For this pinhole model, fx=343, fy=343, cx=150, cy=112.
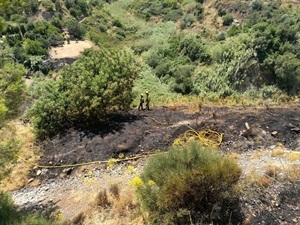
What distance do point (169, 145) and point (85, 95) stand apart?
8.11ft

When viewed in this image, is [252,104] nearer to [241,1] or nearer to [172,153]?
[172,153]

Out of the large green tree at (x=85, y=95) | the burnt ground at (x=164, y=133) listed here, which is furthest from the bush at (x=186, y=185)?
the large green tree at (x=85, y=95)

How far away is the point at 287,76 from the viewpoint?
1636 centimetres

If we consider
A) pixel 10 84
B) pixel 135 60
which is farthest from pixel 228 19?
pixel 10 84

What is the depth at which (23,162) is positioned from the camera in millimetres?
8281

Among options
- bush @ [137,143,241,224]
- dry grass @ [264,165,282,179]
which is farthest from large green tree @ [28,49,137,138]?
dry grass @ [264,165,282,179]

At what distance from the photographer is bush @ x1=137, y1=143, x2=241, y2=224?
5359mm

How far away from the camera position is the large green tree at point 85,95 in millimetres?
8719

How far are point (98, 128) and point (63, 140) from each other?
0.94 metres

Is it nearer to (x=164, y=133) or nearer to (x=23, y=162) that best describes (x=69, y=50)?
(x=23, y=162)

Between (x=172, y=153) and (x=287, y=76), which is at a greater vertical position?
(x=172, y=153)

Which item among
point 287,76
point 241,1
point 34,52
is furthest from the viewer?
point 241,1

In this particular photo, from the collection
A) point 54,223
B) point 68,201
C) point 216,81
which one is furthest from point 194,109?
point 216,81

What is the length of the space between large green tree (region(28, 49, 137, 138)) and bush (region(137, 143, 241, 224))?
11.3 ft
